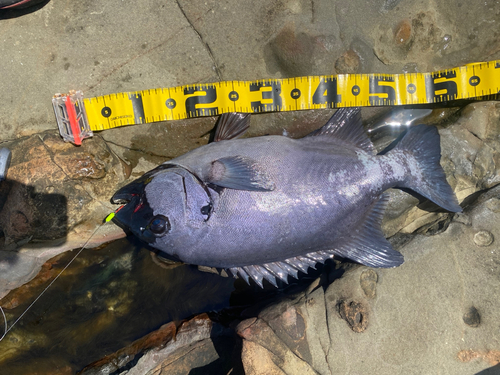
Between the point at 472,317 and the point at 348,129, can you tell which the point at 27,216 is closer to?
the point at 348,129

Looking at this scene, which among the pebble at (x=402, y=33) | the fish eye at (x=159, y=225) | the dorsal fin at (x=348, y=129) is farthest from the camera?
the pebble at (x=402, y=33)

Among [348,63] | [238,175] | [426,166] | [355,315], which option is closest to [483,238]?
[426,166]

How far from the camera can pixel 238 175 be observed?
2.63m

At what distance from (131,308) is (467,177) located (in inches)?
158

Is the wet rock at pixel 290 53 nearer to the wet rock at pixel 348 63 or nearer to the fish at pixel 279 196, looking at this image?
the wet rock at pixel 348 63

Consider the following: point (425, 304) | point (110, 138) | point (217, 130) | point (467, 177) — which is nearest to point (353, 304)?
point (425, 304)

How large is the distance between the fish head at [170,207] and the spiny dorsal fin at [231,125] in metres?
0.67

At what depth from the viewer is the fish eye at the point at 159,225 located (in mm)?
2580

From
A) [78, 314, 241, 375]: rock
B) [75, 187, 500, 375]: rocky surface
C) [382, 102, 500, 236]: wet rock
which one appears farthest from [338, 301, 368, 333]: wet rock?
[78, 314, 241, 375]: rock

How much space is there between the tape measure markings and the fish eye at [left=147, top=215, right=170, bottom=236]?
126 cm

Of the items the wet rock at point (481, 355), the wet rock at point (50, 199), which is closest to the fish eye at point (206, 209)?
the wet rock at point (50, 199)

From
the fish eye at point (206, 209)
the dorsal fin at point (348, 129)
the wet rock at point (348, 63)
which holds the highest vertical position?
the wet rock at point (348, 63)

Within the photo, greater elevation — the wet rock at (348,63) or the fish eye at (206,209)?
the wet rock at (348,63)

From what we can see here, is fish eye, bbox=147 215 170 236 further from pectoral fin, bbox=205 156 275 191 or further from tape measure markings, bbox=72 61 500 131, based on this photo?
tape measure markings, bbox=72 61 500 131
